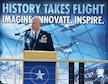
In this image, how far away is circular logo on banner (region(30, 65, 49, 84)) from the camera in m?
4.49

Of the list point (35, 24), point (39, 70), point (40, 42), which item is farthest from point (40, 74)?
point (35, 24)

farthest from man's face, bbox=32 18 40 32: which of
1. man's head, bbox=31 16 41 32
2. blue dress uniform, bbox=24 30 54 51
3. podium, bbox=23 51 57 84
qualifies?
podium, bbox=23 51 57 84

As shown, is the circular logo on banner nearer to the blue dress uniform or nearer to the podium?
the podium

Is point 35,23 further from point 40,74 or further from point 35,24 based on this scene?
point 40,74

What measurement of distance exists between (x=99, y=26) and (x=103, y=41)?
30 cm

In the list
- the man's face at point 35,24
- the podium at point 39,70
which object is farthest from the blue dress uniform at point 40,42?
the podium at point 39,70

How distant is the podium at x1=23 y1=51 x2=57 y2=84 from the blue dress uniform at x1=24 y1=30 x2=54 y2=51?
2087 millimetres

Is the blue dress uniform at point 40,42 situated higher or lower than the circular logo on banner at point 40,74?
higher

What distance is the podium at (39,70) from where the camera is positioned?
14.6ft

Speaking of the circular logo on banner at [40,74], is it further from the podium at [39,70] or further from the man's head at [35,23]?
the man's head at [35,23]

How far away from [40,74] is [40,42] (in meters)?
2.47

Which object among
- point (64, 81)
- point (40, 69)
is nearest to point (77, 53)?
point (64, 81)

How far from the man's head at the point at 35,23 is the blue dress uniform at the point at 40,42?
109 millimetres

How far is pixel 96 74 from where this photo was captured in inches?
283
